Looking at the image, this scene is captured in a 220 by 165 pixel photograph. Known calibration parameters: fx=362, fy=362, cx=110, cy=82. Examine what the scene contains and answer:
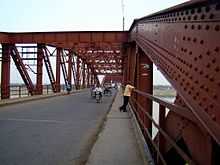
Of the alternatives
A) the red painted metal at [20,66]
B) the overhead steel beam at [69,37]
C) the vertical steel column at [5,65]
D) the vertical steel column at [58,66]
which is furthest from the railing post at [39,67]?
the vertical steel column at [58,66]

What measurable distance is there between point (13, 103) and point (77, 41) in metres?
9.91

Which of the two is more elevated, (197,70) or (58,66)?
(58,66)

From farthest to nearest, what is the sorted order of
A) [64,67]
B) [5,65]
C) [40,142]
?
1. [64,67]
2. [5,65]
3. [40,142]

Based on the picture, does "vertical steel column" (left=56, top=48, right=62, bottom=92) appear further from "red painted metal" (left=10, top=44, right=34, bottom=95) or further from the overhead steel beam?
the overhead steel beam

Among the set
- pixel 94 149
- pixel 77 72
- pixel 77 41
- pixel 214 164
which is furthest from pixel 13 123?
pixel 77 72

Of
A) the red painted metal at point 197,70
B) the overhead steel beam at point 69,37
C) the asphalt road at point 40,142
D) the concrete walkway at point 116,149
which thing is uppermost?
the overhead steel beam at point 69,37

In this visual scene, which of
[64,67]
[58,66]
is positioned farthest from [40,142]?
[64,67]

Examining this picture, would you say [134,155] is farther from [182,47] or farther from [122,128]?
[122,128]

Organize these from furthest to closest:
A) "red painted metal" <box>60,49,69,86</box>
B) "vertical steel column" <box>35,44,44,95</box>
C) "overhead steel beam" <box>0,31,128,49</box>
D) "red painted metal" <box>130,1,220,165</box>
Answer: "red painted metal" <box>60,49,69,86</box> → "vertical steel column" <box>35,44,44,95</box> → "overhead steel beam" <box>0,31,128,49</box> → "red painted metal" <box>130,1,220,165</box>

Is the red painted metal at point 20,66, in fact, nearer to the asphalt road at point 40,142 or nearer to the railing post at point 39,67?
the railing post at point 39,67

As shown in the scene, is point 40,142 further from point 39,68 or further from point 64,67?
point 64,67

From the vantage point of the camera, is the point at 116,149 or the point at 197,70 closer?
the point at 197,70

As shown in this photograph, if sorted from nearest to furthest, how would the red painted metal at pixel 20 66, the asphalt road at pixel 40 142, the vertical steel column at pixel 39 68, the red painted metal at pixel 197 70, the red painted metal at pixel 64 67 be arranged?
the red painted metal at pixel 197 70
the asphalt road at pixel 40 142
the red painted metal at pixel 20 66
the vertical steel column at pixel 39 68
the red painted metal at pixel 64 67

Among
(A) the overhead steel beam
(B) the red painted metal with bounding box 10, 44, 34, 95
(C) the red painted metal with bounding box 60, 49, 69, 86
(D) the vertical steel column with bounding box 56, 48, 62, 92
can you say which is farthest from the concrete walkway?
(C) the red painted metal with bounding box 60, 49, 69, 86
